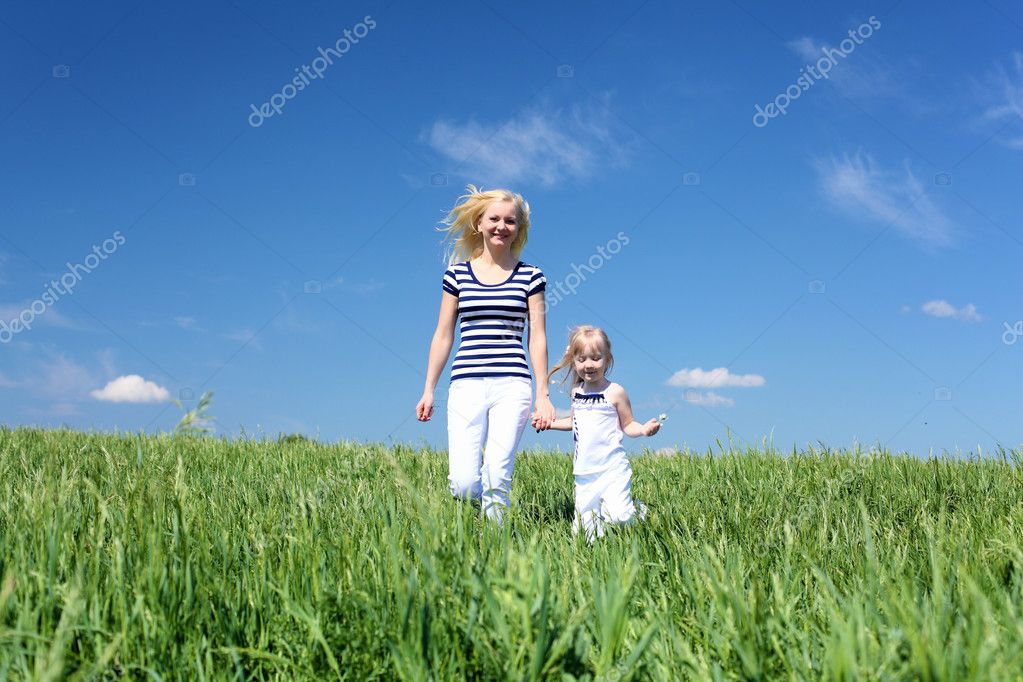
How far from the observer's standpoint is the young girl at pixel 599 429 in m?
4.94

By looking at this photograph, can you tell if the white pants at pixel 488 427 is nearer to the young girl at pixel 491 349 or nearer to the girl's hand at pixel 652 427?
the young girl at pixel 491 349

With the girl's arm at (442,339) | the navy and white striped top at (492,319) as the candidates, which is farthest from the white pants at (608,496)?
the girl's arm at (442,339)

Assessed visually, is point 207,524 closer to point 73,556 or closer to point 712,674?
point 73,556

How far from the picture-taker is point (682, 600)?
2.74 metres

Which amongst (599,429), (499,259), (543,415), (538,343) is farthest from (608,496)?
(499,259)

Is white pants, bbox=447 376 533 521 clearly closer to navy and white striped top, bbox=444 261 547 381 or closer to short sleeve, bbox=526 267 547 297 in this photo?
navy and white striped top, bbox=444 261 547 381

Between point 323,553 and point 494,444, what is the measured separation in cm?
239

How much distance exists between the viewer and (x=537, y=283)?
17.6 ft

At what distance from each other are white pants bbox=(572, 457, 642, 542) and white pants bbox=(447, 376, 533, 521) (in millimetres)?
500

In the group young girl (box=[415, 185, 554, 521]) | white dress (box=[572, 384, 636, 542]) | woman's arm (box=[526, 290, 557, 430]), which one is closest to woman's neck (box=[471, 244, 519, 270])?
young girl (box=[415, 185, 554, 521])

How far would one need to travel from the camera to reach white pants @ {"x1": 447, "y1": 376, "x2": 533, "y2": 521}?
5.04m

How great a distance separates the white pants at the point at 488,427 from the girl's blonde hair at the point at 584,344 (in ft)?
1.08

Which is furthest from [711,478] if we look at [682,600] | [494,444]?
[682,600]

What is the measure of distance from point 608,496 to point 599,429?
419 mm
